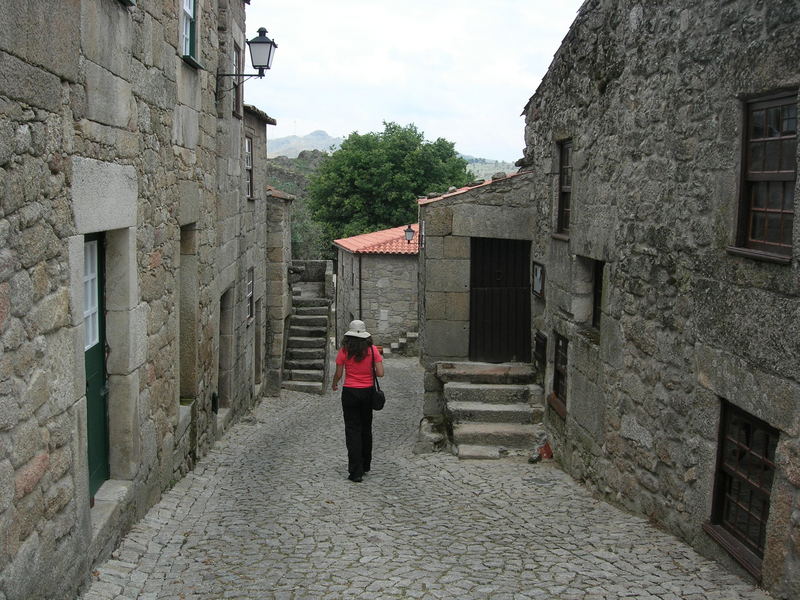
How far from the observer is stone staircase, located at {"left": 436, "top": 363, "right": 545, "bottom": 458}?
371 inches

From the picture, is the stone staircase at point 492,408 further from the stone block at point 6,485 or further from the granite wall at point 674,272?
the stone block at point 6,485

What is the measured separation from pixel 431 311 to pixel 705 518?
255 inches

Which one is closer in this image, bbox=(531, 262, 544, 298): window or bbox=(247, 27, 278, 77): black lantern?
bbox=(247, 27, 278, 77): black lantern

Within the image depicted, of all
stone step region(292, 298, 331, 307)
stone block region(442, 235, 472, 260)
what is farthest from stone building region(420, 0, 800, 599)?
stone step region(292, 298, 331, 307)

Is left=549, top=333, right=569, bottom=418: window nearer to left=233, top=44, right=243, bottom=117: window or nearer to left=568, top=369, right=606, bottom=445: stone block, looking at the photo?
left=568, top=369, right=606, bottom=445: stone block

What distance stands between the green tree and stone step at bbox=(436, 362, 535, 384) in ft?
92.9

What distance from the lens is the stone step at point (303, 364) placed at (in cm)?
1680

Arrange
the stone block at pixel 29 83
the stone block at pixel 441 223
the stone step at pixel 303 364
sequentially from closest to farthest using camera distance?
1. the stone block at pixel 29 83
2. the stone block at pixel 441 223
3. the stone step at pixel 303 364

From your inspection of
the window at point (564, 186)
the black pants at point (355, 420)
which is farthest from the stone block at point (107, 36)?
the window at point (564, 186)

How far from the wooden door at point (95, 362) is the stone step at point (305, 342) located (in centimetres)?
Result: 1169

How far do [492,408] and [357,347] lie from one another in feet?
8.68

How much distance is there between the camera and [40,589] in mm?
3709

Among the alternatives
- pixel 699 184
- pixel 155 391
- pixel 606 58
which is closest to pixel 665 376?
pixel 699 184

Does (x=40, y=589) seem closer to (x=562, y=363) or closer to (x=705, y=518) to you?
(x=705, y=518)
